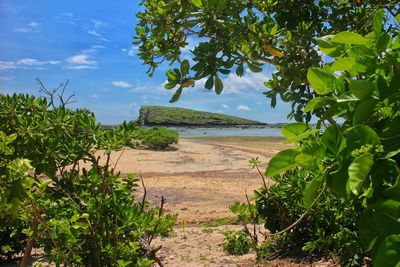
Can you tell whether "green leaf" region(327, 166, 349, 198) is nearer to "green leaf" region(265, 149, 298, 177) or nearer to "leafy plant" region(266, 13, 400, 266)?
"leafy plant" region(266, 13, 400, 266)

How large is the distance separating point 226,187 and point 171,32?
37.5 feet

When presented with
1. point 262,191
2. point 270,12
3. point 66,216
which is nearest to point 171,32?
point 270,12

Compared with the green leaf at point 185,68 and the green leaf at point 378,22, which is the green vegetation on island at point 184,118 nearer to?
the green leaf at point 185,68

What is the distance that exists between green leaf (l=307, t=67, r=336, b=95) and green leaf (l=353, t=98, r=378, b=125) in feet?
0.36

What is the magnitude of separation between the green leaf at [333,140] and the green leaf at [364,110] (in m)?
0.06

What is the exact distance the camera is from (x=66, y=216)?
311 cm

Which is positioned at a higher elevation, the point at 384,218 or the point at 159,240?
the point at 384,218

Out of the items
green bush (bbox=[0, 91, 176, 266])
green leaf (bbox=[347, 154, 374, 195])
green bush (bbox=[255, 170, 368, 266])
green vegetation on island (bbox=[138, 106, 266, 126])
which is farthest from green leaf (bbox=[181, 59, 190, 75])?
green vegetation on island (bbox=[138, 106, 266, 126])

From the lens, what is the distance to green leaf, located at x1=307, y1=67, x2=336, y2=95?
3.43 ft

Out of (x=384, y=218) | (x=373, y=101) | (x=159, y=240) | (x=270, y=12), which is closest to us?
(x=384, y=218)

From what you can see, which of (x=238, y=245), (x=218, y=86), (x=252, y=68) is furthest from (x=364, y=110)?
(x=238, y=245)

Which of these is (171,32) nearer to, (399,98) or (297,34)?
(297,34)

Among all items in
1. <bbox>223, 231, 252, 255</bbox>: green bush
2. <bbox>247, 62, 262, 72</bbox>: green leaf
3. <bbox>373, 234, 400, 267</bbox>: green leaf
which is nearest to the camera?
<bbox>373, 234, 400, 267</bbox>: green leaf

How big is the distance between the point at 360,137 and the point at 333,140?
0.07 meters
